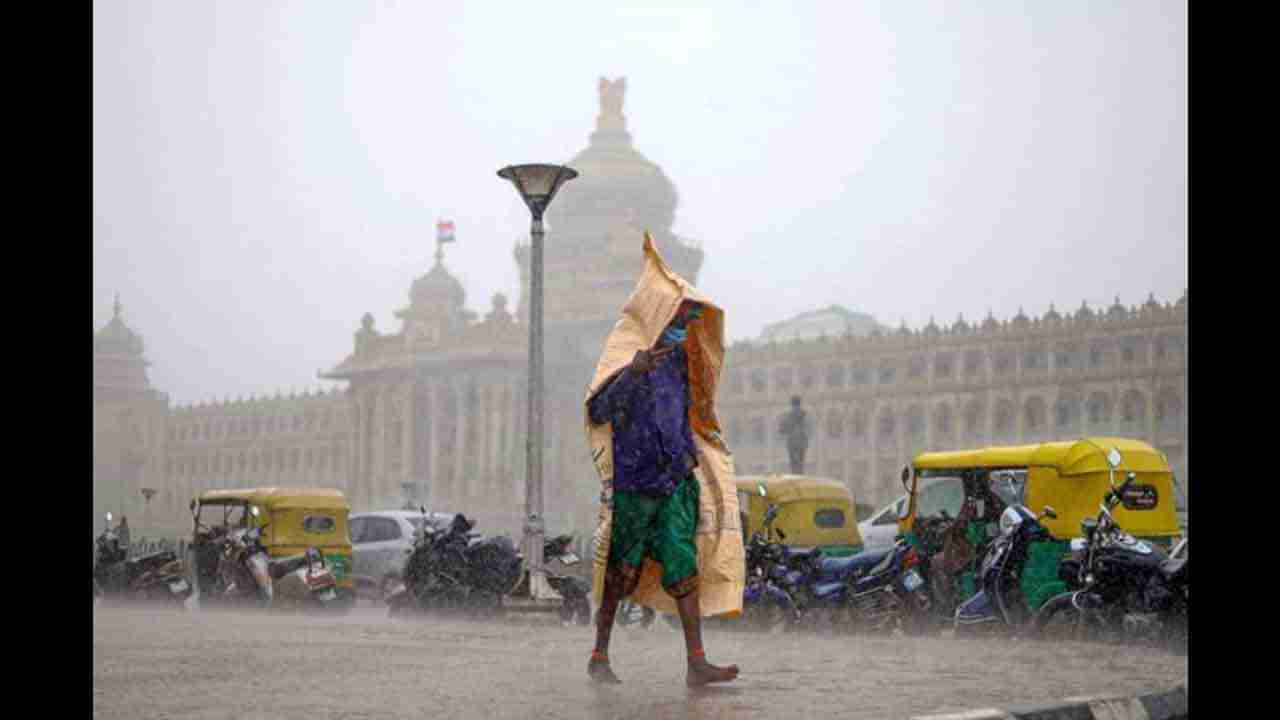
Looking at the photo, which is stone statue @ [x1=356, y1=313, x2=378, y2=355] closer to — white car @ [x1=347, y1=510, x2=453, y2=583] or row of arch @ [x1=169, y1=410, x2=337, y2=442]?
row of arch @ [x1=169, y1=410, x2=337, y2=442]

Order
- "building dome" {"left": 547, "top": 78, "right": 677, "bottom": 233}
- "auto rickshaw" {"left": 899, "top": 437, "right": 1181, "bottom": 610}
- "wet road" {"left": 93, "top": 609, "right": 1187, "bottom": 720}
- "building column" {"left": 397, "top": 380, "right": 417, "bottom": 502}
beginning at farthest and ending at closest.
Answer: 1. "building dome" {"left": 547, "top": 78, "right": 677, "bottom": 233}
2. "building column" {"left": 397, "top": 380, "right": 417, "bottom": 502}
3. "auto rickshaw" {"left": 899, "top": 437, "right": 1181, "bottom": 610}
4. "wet road" {"left": 93, "top": 609, "right": 1187, "bottom": 720}

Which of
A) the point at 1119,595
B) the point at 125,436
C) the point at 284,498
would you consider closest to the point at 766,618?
the point at 1119,595

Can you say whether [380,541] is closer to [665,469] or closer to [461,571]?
[461,571]

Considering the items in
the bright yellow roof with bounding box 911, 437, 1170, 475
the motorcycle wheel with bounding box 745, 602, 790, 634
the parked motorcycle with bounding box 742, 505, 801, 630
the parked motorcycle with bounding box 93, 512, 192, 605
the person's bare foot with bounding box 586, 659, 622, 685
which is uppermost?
the bright yellow roof with bounding box 911, 437, 1170, 475

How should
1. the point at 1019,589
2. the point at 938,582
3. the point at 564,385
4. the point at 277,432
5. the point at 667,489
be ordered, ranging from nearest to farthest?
the point at 667,489 < the point at 1019,589 < the point at 938,582 < the point at 564,385 < the point at 277,432

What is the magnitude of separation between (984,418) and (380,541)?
3391cm

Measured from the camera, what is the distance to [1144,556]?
9164 millimetres

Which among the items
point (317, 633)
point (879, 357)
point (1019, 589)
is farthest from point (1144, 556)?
point (879, 357)

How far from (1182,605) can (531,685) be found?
4.47m

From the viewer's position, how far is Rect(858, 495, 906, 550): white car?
17031 millimetres

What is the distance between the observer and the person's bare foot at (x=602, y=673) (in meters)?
6.30

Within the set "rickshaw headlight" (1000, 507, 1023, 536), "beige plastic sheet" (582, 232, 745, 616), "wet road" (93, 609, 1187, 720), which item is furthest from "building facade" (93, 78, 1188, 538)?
"beige plastic sheet" (582, 232, 745, 616)
